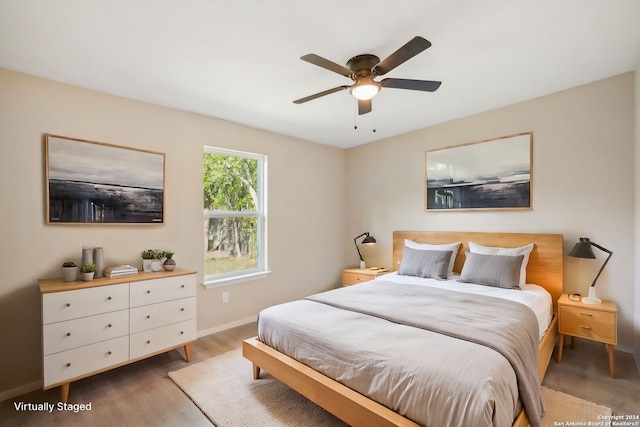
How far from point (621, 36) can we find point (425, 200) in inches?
91.6

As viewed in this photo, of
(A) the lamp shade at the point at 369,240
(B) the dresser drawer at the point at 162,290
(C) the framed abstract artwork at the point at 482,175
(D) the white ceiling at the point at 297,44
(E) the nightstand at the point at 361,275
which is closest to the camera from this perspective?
(D) the white ceiling at the point at 297,44

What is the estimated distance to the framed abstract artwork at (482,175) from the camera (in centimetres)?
327

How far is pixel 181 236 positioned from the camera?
10.6 ft

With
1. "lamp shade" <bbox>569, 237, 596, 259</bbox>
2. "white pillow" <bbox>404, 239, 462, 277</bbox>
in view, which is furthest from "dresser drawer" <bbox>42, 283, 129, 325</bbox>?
"lamp shade" <bbox>569, 237, 596, 259</bbox>

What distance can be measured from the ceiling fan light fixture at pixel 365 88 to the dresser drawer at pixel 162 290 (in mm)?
2161

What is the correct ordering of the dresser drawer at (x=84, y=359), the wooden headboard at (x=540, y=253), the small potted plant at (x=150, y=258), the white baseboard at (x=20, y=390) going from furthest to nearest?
the wooden headboard at (x=540, y=253) → the small potted plant at (x=150, y=258) → the white baseboard at (x=20, y=390) → the dresser drawer at (x=84, y=359)

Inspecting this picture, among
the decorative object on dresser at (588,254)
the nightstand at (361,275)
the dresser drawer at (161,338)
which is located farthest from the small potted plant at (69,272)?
the decorative object on dresser at (588,254)

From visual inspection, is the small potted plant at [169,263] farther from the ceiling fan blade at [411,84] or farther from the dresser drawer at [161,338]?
the ceiling fan blade at [411,84]

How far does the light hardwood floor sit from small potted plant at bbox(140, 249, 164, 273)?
87 centimetres

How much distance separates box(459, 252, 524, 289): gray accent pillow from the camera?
290 cm

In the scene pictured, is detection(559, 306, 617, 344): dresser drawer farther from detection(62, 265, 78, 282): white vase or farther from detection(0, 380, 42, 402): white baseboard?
detection(0, 380, 42, 402): white baseboard

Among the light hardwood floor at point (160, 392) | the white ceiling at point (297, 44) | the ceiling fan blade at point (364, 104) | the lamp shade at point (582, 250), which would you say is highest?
the white ceiling at point (297, 44)

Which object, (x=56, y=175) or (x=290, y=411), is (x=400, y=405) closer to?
(x=290, y=411)

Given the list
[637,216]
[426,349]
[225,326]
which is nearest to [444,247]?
[637,216]
